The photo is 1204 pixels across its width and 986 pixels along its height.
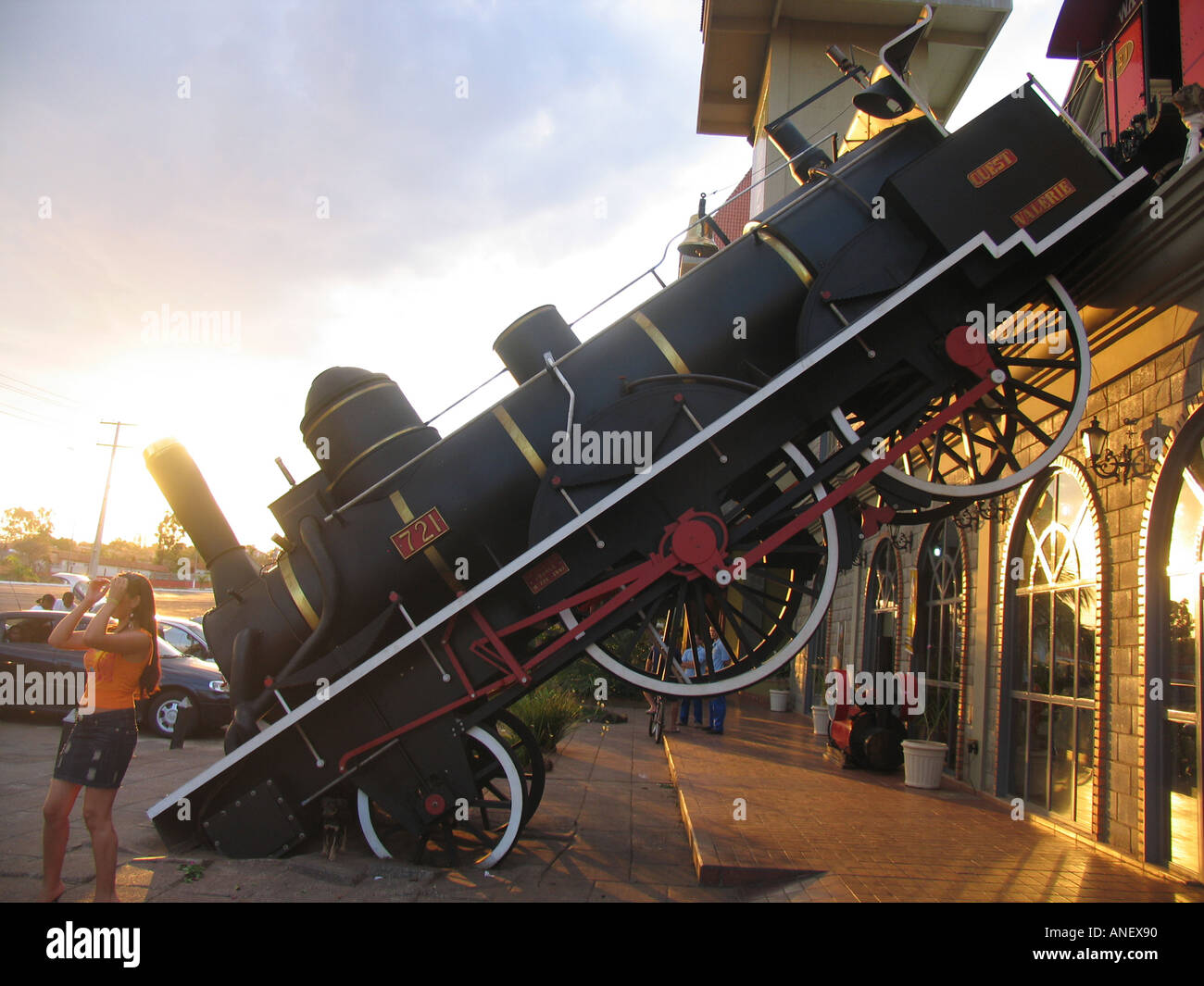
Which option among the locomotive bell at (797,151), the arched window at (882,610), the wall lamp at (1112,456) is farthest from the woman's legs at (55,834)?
the arched window at (882,610)

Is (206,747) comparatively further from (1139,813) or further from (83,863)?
(1139,813)

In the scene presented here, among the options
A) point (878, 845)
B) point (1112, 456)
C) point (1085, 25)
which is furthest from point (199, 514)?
point (1085, 25)

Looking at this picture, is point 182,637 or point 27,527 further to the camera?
point 27,527

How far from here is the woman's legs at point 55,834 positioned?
4.68 m

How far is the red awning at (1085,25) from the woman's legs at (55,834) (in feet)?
43.9

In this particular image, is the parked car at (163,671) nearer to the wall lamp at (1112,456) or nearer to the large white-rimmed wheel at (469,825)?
the large white-rimmed wheel at (469,825)

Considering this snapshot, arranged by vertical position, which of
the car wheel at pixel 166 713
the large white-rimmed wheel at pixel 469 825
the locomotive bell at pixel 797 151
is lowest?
the car wheel at pixel 166 713

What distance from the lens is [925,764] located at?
31.9 ft

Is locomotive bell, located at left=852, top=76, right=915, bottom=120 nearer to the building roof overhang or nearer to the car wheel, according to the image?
the car wheel

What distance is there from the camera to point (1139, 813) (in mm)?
6312

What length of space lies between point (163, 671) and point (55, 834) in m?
8.09

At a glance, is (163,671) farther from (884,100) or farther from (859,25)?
(859,25)

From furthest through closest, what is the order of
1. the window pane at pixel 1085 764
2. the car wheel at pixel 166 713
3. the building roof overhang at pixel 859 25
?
1. the building roof overhang at pixel 859 25
2. the car wheel at pixel 166 713
3. the window pane at pixel 1085 764
